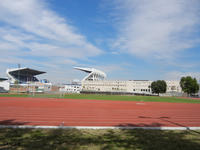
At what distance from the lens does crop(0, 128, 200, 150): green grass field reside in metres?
4.82

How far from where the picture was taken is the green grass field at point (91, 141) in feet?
15.8

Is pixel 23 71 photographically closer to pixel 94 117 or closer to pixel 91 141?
pixel 94 117

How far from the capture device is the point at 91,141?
541 centimetres

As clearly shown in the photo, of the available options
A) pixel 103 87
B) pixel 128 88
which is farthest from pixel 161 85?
pixel 103 87

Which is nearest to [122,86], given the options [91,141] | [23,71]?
[23,71]

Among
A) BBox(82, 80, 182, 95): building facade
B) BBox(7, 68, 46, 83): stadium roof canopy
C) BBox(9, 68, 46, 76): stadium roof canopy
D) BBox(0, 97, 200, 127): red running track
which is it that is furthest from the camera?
BBox(82, 80, 182, 95): building facade

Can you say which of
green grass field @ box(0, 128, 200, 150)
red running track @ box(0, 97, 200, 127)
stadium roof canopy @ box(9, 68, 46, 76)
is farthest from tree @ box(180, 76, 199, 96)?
stadium roof canopy @ box(9, 68, 46, 76)

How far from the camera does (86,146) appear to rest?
490 cm

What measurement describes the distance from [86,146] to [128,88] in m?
113

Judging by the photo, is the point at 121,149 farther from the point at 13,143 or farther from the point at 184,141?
the point at 13,143

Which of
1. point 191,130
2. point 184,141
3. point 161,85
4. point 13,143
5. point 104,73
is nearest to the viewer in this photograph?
point 13,143

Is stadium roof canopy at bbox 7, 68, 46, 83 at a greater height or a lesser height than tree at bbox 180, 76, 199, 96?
greater

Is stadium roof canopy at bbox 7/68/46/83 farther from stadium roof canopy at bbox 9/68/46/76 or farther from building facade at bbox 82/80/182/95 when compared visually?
building facade at bbox 82/80/182/95

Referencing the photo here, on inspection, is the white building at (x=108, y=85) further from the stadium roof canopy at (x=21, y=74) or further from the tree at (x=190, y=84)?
the tree at (x=190, y=84)
